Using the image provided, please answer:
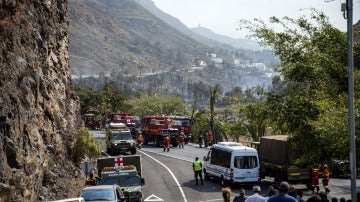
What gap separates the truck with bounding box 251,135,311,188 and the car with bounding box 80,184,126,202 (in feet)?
38.8

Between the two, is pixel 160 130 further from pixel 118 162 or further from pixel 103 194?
pixel 103 194

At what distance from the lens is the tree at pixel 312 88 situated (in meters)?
17.4

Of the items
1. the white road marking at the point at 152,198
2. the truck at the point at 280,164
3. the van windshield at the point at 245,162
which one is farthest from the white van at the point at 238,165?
the white road marking at the point at 152,198

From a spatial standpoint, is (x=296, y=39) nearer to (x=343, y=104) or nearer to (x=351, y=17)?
(x=343, y=104)

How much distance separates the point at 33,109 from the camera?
24.5m

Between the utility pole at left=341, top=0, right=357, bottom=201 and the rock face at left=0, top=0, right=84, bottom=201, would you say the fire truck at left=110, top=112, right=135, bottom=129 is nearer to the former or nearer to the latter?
the rock face at left=0, top=0, right=84, bottom=201

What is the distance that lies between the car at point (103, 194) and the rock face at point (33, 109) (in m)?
2.82

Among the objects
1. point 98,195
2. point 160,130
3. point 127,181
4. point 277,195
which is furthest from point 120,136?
point 277,195

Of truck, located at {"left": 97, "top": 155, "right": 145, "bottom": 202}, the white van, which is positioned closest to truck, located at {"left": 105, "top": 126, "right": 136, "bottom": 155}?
the white van

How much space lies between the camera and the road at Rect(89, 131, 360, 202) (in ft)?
91.4

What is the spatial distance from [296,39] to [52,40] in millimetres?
15872

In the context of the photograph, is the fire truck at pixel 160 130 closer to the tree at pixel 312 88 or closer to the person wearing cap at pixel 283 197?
the tree at pixel 312 88

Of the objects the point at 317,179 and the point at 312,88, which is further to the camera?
the point at 317,179

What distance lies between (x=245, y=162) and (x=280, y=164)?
6.81ft
